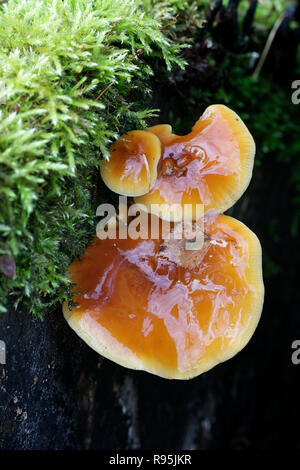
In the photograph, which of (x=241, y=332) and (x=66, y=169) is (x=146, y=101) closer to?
(x=66, y=169)

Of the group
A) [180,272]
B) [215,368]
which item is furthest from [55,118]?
[215,368]

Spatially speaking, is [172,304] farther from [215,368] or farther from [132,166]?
[215,368]

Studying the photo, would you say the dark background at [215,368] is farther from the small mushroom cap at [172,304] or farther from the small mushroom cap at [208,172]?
the small mushroom cap at [208,172]

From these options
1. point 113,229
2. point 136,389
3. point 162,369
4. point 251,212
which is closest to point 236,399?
point 136,389

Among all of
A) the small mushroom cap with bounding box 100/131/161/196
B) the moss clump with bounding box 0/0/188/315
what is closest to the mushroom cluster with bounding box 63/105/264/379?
the small mushroom cap with bounding box 100/131/161/196

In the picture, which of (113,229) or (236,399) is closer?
(113,229)
